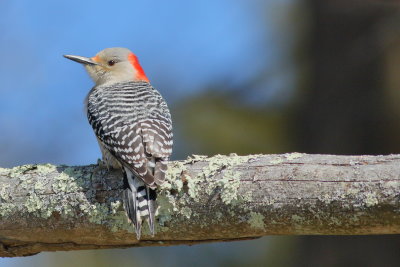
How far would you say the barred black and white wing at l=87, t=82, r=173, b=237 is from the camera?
4.43 m

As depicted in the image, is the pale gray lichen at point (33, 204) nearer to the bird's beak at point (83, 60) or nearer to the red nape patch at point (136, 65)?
the bird's beak at point (83, 60)

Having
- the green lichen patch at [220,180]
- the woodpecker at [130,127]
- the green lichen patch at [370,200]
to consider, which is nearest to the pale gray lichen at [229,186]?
the green lichen patch at [220,180]

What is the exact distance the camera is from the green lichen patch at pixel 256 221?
4.14m

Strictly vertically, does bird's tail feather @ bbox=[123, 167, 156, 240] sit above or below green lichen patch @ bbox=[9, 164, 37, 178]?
below

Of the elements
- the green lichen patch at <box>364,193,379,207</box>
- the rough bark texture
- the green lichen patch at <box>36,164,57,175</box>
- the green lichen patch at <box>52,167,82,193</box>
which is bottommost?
the green lichen patch at <box>364,193,379,207</box>

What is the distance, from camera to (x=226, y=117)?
9.13m

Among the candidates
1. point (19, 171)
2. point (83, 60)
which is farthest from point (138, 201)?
point (83, 60)

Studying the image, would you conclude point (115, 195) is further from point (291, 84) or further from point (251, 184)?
point (291, 84)

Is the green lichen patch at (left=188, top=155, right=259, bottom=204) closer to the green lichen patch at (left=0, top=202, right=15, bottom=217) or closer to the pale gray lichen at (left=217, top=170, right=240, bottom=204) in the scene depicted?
the pale gray lichen at (left=217, top=170, right=240, bottom=204)

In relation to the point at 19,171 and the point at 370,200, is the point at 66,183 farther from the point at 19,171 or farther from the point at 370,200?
the point at 370,200

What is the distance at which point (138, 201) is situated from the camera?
4391 mm

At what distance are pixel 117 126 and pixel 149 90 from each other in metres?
1.10

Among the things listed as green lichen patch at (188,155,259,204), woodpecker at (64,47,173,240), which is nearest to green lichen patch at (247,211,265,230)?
green lichen patch at (188,155,259,204)

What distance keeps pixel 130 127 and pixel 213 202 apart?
1.09 m
